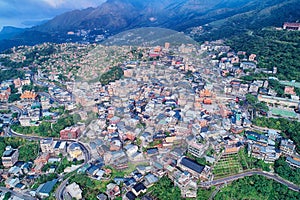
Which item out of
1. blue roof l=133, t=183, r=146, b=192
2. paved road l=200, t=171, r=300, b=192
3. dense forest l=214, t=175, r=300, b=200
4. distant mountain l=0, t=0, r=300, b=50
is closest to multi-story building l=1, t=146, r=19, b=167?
blue roof l=133, t=183, r=146, b=192

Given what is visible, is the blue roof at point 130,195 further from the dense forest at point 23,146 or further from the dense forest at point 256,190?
the dense forest at point 23,146

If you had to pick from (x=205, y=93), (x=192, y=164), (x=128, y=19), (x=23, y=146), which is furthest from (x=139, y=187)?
(x=128, y=19)

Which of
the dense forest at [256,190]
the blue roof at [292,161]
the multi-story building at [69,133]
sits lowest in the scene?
the dense forest at [256,190]

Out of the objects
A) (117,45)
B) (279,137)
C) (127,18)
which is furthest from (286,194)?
A: (127,18)

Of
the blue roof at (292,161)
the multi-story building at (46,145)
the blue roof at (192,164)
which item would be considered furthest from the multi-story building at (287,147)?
the multi-story building at (46,145)

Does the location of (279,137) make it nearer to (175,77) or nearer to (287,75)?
(287,75)

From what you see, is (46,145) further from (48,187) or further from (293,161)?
(293,161)
